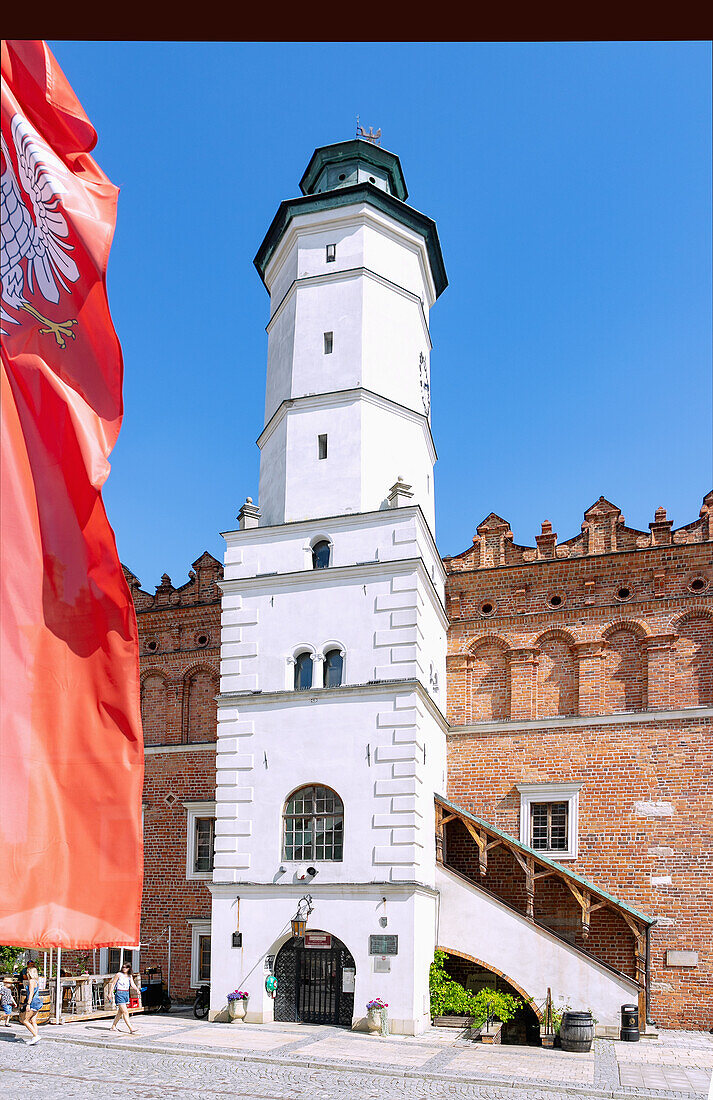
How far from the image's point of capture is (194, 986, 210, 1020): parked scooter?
855 inches

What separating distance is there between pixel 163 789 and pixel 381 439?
10876mm

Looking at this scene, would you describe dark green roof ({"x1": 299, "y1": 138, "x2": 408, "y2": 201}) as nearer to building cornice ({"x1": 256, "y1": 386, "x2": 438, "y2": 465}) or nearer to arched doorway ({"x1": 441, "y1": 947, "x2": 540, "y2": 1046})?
building cornice ({"x1": 256, "y1": 386, "x2": 438, "y2": 465})

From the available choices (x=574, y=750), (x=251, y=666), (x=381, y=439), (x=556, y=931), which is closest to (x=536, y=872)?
(x=556, y=931)

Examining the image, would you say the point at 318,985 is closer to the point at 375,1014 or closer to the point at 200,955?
the point at 375,1014

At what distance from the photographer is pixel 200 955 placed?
2525 cm

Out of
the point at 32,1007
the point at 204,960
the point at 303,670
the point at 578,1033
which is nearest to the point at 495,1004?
the point at 578,1033

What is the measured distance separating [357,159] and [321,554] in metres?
9.99

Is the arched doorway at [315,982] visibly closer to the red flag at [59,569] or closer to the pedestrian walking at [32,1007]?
the pedestrian walking at [32,1007]

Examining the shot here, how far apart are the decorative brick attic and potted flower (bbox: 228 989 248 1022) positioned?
6854 mm

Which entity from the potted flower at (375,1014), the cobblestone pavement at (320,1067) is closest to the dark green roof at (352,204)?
the potted flower at (375,1014)

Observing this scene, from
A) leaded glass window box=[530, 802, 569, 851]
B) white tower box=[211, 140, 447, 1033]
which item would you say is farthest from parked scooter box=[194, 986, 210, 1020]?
leaded glass window box=[530, 802, 569, 851]

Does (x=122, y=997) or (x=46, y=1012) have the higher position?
(x=122, y=997)

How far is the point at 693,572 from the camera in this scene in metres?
23.8

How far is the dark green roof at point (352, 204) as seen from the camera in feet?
81.1
